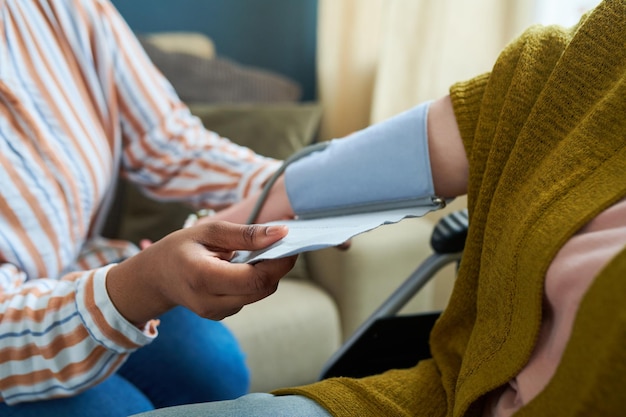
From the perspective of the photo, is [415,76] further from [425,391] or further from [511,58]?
[425,391]

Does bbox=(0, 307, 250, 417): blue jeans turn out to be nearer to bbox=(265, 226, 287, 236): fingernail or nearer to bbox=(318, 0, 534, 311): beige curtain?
bbox=(265, 226, 287, 236): fingernail

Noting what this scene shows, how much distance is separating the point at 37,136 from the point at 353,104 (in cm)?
114

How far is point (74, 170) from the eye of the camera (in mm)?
840

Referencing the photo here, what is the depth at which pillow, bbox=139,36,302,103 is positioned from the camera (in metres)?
1.64

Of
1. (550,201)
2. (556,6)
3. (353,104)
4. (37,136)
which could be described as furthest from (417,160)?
(353,104)

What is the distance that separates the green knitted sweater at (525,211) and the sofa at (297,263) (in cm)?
76

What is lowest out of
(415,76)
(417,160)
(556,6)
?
(415,76)

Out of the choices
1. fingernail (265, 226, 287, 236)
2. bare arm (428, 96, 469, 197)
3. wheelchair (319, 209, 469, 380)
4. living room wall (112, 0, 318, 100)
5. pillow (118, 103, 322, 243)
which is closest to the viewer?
fingernail (265, 226, 287, 236)

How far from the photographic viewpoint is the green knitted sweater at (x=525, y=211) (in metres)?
0.45

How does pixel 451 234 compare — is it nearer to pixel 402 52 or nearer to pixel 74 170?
pixel 74 170

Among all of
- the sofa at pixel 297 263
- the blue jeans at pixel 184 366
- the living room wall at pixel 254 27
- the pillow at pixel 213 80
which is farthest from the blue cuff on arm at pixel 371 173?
the living room wall at pixel 254 27

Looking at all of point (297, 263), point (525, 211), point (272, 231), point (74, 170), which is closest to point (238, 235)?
point (272, 231)

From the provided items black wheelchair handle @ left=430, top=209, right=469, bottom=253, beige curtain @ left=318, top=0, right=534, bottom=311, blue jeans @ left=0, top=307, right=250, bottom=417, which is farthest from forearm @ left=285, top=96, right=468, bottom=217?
beige curtain @ left=318, top=0, right=534, bottom=311

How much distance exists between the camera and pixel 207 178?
3.18 feet
